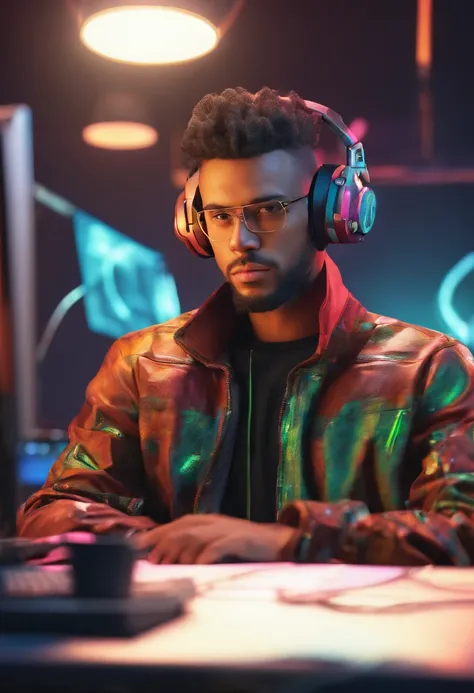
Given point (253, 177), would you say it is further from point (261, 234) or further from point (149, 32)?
point (149, 32)

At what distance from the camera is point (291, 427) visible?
1571mm

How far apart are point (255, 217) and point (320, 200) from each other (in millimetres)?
127

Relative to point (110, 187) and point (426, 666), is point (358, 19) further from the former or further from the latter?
point (426, 666)

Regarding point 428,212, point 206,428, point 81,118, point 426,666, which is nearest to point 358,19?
point 428,212

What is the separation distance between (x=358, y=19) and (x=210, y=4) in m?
1.72

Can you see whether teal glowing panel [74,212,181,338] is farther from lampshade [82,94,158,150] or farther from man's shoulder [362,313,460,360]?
man's shoulder [362,313,460,360]

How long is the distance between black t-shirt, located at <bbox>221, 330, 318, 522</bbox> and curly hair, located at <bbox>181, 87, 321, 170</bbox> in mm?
386

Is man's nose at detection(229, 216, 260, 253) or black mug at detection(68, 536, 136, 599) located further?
man's nose at detection(229, 216, 260, 253)

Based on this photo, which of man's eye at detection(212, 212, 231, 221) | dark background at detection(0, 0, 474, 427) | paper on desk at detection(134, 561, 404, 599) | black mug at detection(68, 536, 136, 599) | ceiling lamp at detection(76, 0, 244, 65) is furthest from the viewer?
dark background at detection(0, 0, 474, 427)

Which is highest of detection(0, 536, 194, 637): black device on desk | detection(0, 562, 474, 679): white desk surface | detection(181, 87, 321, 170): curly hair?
detection(181, 87, 321, 170): curly hair

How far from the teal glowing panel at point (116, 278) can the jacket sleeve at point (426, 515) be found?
289cm

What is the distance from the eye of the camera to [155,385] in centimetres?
169

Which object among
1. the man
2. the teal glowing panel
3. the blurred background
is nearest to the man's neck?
the man

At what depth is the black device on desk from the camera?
0.65 m
